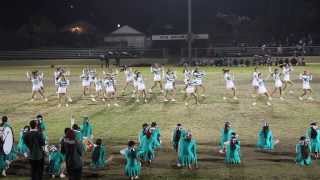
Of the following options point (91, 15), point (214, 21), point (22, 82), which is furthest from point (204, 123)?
point (91, 15)

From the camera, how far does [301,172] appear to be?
1805 cm

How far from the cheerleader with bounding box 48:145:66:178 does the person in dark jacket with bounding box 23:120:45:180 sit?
214cm

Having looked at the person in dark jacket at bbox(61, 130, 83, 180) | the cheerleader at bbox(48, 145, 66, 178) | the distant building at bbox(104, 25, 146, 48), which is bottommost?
the cheerleader at bbox(48, 145, 66, 178)

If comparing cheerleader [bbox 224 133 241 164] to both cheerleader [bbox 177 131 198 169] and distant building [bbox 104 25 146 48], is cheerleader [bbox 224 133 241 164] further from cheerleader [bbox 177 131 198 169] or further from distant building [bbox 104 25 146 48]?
distant building [bbox 104 25 146 48]

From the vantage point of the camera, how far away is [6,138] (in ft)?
56.0

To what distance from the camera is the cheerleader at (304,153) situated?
18.7 meters

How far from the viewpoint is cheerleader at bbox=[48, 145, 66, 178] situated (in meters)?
17.8

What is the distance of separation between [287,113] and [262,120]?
240 cm

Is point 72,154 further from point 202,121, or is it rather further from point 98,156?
point 202,121

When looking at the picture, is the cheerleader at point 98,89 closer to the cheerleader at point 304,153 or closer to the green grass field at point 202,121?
the green grass field at point 202,121

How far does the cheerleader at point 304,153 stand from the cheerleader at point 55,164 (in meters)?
7.48

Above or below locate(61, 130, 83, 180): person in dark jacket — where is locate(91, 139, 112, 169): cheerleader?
below

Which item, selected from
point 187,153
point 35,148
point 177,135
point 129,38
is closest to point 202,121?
point 177,135

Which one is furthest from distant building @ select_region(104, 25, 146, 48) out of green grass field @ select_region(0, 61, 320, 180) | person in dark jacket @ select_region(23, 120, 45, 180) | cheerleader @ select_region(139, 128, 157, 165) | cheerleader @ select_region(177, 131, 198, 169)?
person in dark jacket @ select_region(23, 120, 45, 180)
